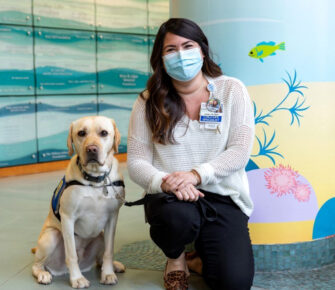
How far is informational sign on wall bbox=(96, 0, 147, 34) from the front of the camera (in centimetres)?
714

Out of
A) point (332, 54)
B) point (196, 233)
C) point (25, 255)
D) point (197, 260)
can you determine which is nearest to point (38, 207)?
point (25, 255)

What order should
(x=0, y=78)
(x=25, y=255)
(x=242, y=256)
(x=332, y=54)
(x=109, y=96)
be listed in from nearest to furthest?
(x=242, y=256), (x=332, y=54), (x=25, y=255), (x=0, y=78), (x=109, y=96)

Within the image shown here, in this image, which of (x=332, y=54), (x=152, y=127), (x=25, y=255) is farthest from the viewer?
(x=25, y=255)

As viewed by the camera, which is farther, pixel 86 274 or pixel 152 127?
pixel 86 274

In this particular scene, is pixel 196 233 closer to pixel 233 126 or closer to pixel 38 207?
pixel 233 126

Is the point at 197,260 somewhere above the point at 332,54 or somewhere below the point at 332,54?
below

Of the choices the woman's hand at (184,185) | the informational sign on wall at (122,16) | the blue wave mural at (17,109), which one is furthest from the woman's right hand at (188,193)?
the informational sign on wall at (122,16)

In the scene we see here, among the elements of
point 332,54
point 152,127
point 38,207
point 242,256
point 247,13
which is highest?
point 247,13

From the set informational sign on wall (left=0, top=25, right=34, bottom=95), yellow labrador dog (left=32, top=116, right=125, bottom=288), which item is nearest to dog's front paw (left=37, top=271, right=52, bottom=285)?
yellow labrador dog (left=32, top=116, right=125, bottom=288)

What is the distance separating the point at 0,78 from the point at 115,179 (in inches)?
152

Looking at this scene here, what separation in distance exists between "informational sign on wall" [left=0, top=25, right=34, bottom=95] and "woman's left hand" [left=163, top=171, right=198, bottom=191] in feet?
14.0

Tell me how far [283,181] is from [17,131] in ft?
14.2

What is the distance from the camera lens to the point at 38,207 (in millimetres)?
4809

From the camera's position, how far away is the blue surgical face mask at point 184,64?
8.74 feet
